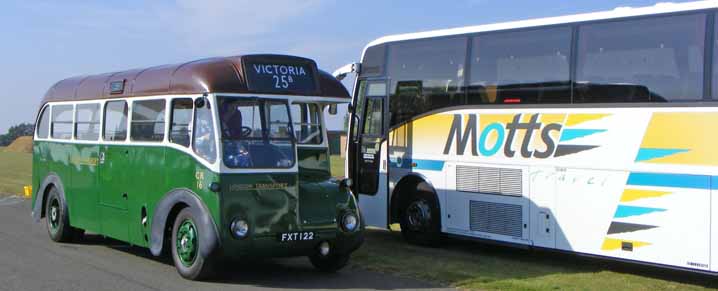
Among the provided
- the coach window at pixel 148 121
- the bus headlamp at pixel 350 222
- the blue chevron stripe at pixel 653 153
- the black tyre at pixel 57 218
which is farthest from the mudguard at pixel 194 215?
the blue chevron stripe at pixel 653 153

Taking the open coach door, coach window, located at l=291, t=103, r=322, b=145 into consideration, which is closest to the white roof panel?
the open coach door

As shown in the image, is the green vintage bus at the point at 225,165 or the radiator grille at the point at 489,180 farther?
the radiator grille at the point at 489,180

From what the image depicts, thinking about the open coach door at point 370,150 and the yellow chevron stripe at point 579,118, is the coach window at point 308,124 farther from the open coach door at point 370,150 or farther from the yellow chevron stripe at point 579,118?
the yellow chevron stripe at point 579,118

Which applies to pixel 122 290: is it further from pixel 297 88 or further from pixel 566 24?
pixel 566 24

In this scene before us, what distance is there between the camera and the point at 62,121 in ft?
44.9

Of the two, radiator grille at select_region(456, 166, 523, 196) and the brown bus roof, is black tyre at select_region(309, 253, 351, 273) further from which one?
radiator grille at select_region(456, 166, 523, 196)

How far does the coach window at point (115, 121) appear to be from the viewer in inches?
463

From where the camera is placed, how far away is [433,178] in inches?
525

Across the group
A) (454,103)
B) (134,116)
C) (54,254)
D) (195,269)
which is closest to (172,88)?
(134,116)

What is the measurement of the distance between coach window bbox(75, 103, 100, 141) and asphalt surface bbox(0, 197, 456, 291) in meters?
1.82

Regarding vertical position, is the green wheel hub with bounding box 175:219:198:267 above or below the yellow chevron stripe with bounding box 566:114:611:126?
below

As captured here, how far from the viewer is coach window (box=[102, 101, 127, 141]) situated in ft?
38.6

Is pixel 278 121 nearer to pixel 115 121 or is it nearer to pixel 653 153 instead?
pixel 115 121

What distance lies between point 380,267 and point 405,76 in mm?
3966
